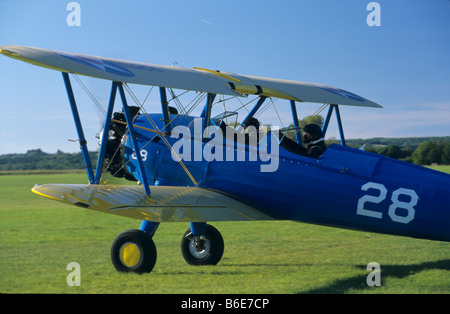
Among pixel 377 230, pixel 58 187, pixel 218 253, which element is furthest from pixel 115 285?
pixel 377 230

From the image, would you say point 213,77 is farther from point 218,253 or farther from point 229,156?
point 218,253

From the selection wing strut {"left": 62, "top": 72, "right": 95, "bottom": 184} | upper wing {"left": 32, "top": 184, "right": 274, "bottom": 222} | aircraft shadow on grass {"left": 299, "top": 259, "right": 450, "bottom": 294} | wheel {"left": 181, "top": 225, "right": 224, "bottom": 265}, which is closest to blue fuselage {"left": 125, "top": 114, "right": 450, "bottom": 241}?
upper wing {"left": 32, "top": 184, "right": 274, "bottom": 222}

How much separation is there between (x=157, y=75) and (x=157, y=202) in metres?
1.86

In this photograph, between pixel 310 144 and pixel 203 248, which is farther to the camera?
pixel 203 248

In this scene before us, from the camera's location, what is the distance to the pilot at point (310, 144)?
7090 millimetres

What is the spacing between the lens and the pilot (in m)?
7.09

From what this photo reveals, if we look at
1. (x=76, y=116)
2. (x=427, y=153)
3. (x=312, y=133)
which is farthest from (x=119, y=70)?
(x=427, y=153)

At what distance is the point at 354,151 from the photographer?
22.7 ft

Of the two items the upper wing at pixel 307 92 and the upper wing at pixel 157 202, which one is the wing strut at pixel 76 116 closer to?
the upper wing at pixel 157 202

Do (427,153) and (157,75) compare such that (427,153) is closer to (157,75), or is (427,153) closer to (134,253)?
(157,75)

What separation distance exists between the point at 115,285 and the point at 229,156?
2.52 metres

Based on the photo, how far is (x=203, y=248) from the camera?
8305mm

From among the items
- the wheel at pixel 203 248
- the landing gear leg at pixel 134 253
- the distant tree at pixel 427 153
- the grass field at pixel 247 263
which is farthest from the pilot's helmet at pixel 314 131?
the distant tree at pixel 427 153

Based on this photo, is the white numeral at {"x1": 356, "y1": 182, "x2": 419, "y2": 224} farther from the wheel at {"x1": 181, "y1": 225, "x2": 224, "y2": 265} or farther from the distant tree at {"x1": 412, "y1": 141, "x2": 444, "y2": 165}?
the distant tree at {"x1": 412, "y1": 141, "x2": 444, "y2": 165}
